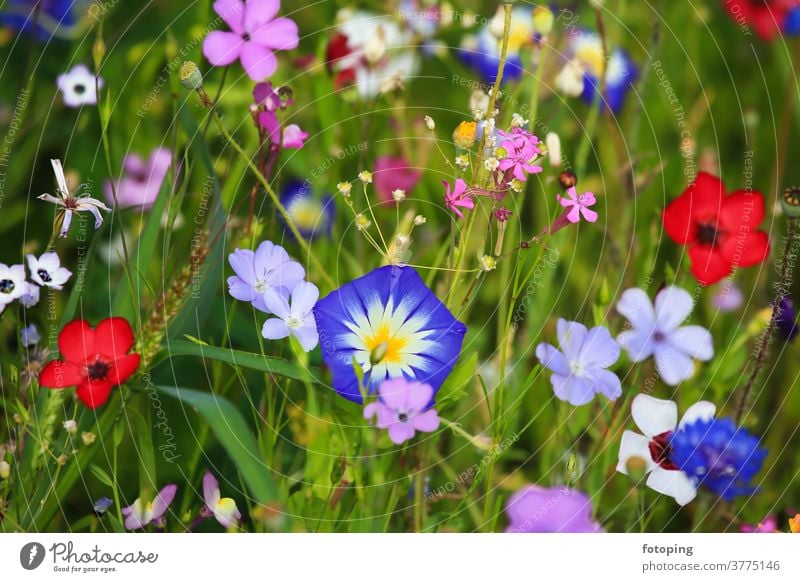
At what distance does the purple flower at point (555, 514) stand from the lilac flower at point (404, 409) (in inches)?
4.0

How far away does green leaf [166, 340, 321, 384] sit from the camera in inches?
19.3

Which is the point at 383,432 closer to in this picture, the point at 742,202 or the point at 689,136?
the point at 742,202

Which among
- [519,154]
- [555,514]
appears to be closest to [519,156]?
[519,154]

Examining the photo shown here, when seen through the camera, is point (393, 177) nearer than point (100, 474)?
No

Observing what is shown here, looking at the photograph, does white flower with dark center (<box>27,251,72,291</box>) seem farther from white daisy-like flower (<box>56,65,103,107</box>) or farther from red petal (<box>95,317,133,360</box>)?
white daisy-like flower (<box>56,65,103,107</box>)

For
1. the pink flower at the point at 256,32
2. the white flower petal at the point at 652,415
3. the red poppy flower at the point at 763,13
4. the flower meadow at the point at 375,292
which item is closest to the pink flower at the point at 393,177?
the flower meadow at the point at 375,292

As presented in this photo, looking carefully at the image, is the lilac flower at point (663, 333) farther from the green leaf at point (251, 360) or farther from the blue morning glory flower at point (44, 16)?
the blue morning glory flower at point (44, 16)

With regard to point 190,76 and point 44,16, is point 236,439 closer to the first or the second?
point 190,76

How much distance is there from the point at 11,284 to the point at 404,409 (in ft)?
0.82

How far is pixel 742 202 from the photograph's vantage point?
2.03 ft

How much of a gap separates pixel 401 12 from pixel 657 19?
0.21 m

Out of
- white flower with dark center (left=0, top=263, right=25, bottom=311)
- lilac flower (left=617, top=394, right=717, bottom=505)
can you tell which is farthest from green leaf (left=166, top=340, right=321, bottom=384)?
lilac flower (left=617, top=394, right=717, bottom=505)

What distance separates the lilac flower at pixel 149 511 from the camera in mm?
526

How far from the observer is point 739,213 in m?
0.62
